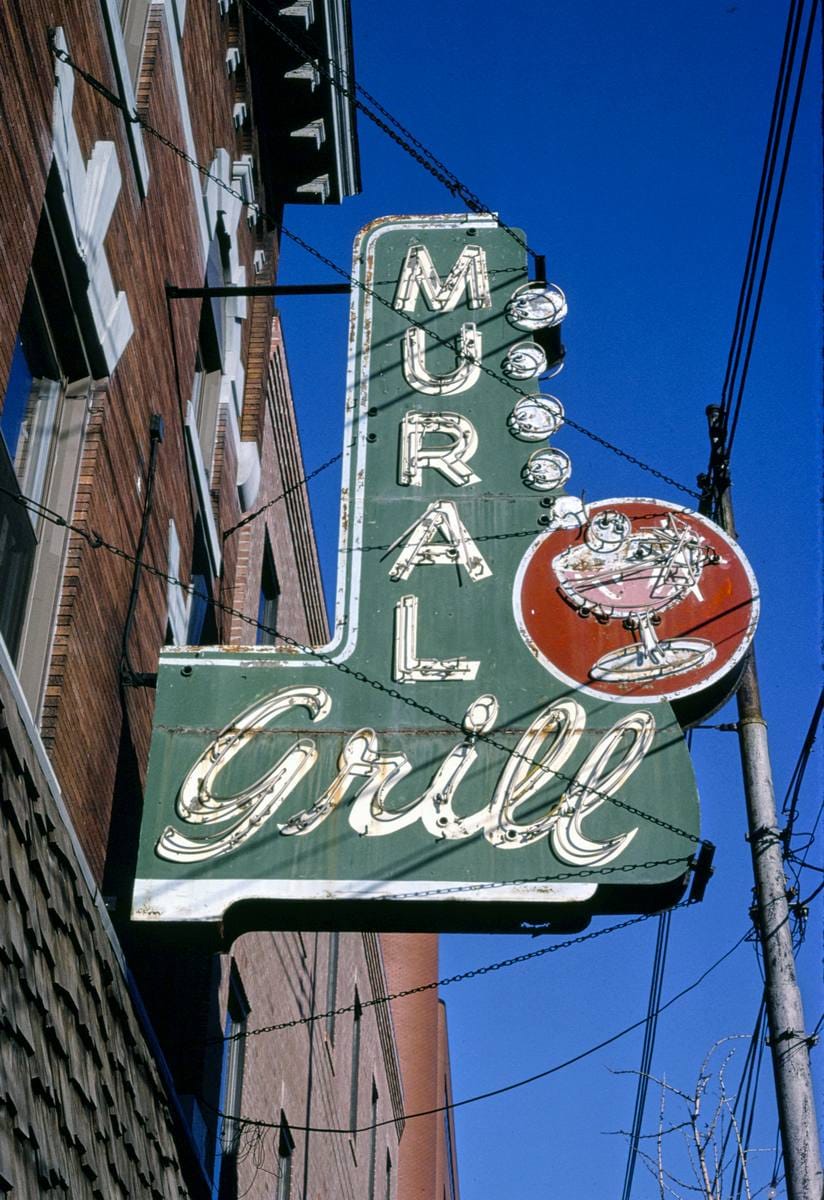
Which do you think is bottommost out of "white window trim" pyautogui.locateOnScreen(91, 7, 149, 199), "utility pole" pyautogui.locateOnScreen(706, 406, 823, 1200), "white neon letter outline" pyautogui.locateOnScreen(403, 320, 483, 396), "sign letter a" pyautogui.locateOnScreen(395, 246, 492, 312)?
"utility pole" pyautogui.locateOnScreen(706, 406, 823, 1200)

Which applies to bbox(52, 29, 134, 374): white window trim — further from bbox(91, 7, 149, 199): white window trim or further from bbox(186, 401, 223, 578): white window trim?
bbox(186, 401, 223, 578): white window trim

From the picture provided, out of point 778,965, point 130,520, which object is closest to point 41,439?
point 130,520

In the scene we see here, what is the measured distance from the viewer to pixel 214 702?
349 inches

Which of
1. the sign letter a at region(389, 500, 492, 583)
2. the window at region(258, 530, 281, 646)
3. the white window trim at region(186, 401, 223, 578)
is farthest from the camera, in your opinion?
the window at region(258, 530, 281, 646)

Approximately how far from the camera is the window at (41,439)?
828cm

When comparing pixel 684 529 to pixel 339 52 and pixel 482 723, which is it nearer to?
pixel 482 723

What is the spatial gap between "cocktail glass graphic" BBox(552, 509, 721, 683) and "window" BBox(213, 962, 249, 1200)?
4920 millimetres

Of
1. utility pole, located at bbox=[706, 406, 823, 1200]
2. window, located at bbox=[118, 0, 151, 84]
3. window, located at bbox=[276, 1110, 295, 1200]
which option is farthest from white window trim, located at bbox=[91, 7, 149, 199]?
window, located at bbox=[276, 1110, 295, 1200]

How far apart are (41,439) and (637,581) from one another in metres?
3.68

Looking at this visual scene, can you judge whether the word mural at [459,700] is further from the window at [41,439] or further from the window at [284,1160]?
the window at [284,1160]

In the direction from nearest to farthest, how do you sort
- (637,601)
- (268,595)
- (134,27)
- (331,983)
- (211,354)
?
(637,601)
(134,27)
(211,354)
(268,595)
(331,983)

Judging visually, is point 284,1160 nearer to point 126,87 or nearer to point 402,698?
point 402,698

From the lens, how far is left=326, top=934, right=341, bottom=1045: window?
64.2 feet

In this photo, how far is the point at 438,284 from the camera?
11398 millimetres
